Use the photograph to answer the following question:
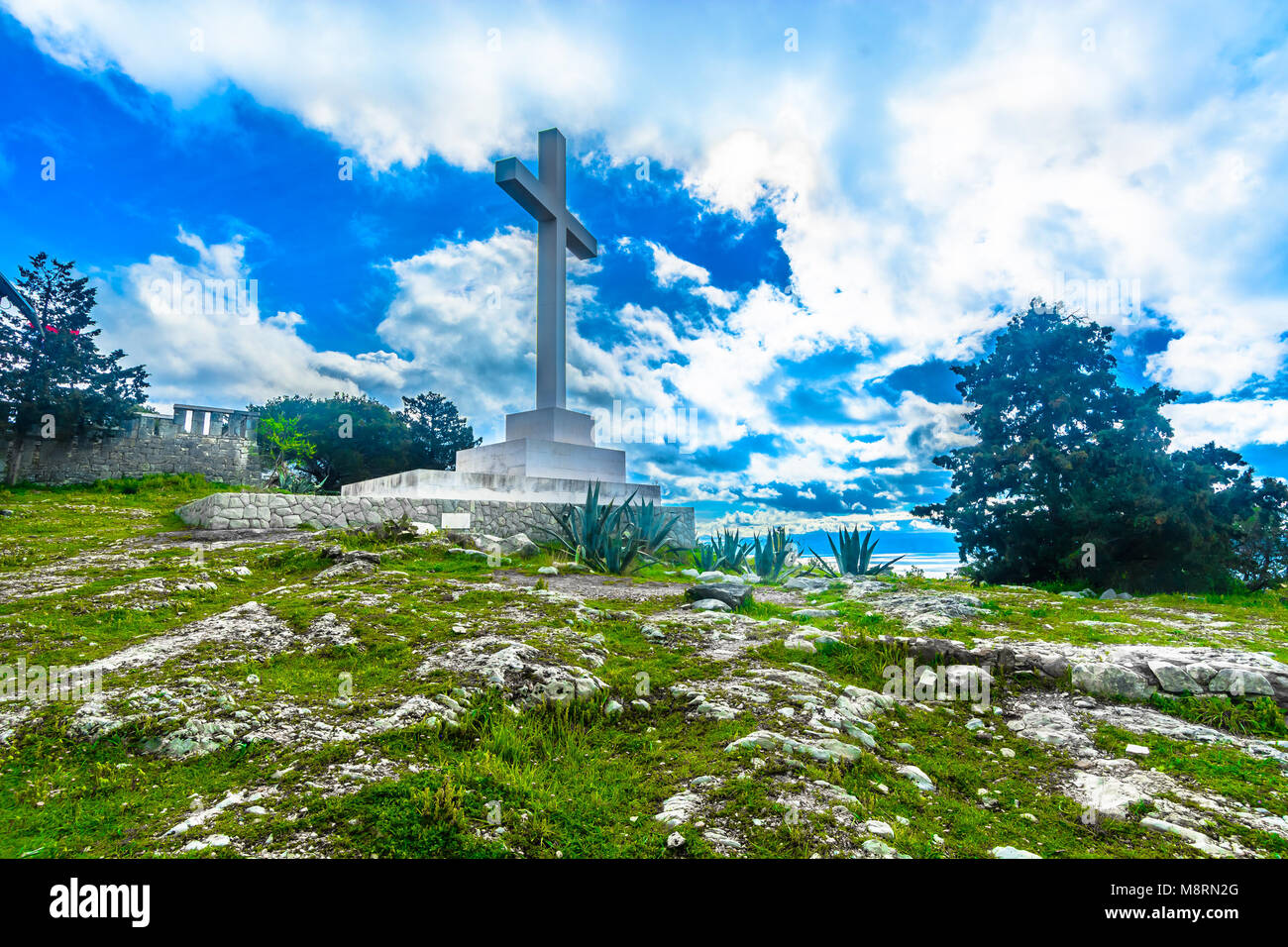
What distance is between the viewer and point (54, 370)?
783 inches

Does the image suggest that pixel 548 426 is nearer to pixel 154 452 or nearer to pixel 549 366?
pixel 549 366

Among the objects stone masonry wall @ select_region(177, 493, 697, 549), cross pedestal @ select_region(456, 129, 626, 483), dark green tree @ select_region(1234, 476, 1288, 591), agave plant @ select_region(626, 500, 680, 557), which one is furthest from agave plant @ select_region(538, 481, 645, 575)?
dark green tree @ select_region(1234, 476, 1288, 591)

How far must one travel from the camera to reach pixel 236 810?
89.0 inches

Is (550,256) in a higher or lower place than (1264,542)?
higher

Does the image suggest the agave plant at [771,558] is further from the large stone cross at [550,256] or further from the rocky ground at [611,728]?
the large stone cross at [550,256]

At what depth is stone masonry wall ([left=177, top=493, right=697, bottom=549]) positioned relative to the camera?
10883mm

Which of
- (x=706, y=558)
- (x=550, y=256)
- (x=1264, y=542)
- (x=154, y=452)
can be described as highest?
(x=550, y=256)

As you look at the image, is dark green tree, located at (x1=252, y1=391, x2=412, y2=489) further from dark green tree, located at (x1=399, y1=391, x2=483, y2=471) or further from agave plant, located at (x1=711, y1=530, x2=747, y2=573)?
agave plant, located at (x1=711, y1=530, x2=747, y2=573)

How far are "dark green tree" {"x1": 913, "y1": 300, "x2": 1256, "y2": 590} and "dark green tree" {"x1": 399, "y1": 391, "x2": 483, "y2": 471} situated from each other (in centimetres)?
2441

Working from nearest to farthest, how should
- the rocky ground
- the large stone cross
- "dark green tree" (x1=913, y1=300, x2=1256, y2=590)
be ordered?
the rocky ground < "dark green tree" (x1=913, y1=300, x2=1256, y2=590) < the large stone cross

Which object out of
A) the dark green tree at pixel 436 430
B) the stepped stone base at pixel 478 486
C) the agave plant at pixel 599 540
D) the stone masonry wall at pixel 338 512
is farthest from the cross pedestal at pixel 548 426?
the dark green tree at pixel 436 430

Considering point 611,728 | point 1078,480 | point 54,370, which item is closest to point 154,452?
point 54,370

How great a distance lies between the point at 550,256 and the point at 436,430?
1810 cm

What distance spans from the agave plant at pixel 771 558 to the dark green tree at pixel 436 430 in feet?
72.0
